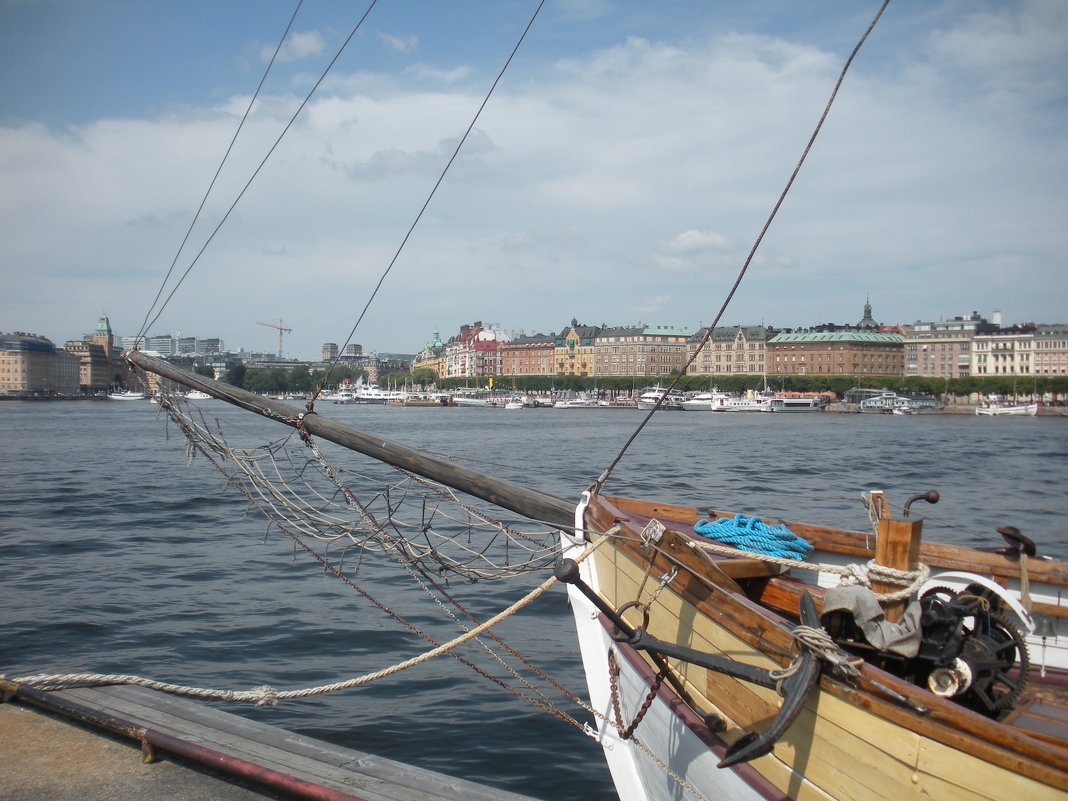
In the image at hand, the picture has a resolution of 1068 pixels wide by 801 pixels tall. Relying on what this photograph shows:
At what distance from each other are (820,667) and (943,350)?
157m

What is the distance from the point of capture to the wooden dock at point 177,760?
4184mm

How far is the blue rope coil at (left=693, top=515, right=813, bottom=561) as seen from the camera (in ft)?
18.4

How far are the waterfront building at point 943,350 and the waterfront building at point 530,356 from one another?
65361mm

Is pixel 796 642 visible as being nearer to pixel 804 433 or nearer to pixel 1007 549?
pixel 1007 549

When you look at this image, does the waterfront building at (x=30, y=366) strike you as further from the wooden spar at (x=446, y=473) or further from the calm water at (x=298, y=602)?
the wooden spar at (x=446, y=473)

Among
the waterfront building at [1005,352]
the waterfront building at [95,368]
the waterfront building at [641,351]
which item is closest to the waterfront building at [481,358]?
the waterfront building at [641,351]

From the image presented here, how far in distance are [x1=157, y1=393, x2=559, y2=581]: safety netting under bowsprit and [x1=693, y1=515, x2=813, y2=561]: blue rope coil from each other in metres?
1.19

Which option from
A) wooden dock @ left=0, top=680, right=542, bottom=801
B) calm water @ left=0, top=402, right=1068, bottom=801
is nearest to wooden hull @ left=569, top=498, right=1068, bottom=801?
wooden dock @ left=0, top=680, right=542, bottom=801

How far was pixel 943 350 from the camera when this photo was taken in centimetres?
14425

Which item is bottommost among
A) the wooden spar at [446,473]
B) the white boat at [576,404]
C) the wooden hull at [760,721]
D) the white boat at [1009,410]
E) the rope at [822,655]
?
the white boat at [1009,410]

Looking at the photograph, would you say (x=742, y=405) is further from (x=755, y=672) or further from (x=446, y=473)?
(x=755, y=672)

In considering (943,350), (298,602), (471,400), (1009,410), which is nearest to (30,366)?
(471,400)

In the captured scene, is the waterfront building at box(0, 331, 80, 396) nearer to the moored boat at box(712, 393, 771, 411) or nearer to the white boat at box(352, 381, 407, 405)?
the white boat at box(352, 381, 407, 405)

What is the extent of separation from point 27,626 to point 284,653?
3286mm
